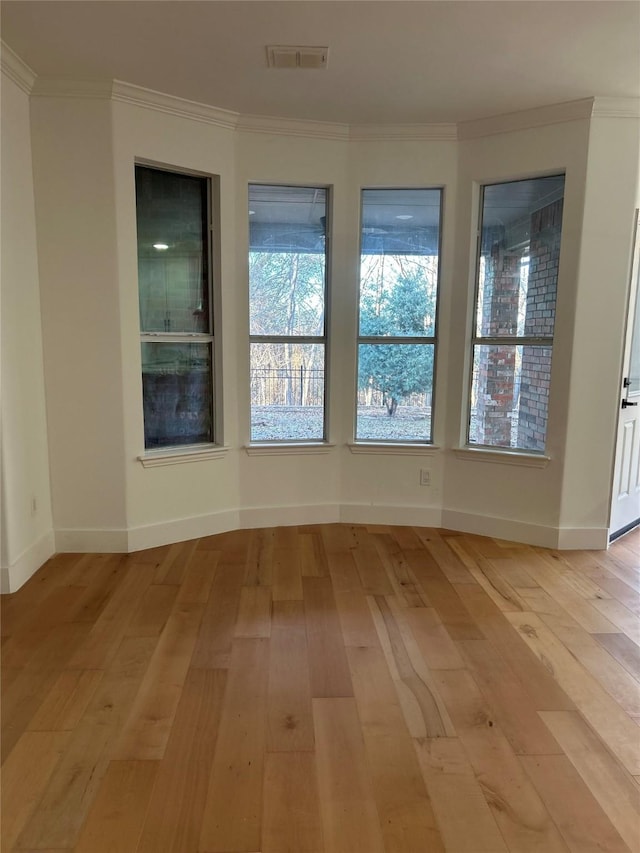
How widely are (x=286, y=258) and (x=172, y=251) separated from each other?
0.78 meters

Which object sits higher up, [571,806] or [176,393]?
[176,393]

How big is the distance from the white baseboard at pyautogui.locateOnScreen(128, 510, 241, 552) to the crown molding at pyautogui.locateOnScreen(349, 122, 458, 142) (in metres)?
2.75

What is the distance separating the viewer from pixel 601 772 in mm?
1769

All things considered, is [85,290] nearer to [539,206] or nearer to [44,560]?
[44,560]

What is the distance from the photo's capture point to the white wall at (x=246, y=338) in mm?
3223

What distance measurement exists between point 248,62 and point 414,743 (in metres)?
3.18

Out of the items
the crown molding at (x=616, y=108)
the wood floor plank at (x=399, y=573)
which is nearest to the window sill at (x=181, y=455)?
the wood floor plank at (x=399, y=573)

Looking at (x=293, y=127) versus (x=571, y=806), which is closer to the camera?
(x=571, y=806)

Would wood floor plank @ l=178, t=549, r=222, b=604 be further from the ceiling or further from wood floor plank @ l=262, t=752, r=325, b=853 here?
the ceiling

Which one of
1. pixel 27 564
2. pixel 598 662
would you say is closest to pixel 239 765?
pixel 598 662

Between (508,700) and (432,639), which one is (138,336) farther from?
(508,700)

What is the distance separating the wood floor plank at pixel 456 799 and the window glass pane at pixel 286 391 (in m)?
2.46

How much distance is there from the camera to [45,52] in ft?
9.01

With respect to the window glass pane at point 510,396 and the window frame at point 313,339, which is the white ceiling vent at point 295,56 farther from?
the window glass pane at point 510,396
